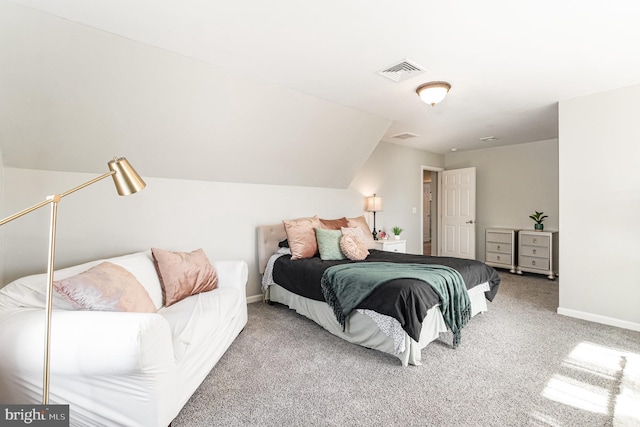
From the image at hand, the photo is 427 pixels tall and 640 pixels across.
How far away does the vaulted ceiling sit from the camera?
190 centimetres

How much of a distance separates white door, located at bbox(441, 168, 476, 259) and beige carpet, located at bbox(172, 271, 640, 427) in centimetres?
A: 307

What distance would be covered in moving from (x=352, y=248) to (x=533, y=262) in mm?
3744

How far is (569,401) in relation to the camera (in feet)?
6.07

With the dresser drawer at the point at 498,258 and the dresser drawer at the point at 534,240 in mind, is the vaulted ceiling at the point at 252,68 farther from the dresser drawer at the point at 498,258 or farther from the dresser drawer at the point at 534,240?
the dresser drawer at the point at 498,258

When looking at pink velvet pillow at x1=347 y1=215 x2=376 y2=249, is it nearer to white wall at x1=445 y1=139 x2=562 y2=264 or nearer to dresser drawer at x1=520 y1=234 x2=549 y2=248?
dresser drawer at x1=520 y1=234 x2=549 y2=248

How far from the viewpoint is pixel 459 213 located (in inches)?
243

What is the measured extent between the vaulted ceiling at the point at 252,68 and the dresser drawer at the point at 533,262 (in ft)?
8.66

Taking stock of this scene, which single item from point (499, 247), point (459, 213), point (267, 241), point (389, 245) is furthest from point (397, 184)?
point (267, 241)

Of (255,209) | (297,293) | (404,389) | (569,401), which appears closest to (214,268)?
(297,293)

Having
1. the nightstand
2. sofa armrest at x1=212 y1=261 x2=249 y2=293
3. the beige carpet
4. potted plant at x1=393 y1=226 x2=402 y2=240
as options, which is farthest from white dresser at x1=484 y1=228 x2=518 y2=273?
sofa armrest at x1=212 y1=261 x2=249 y2=293

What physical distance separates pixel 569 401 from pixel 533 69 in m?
2.55

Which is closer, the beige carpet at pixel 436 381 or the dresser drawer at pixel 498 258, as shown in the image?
the beige carpet at pixel 436 381

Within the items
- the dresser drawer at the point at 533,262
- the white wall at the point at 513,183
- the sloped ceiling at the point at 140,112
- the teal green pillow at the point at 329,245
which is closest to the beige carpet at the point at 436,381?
the teal green pillow at the point at 329,245

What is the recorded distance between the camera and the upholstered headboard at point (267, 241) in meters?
3.83
